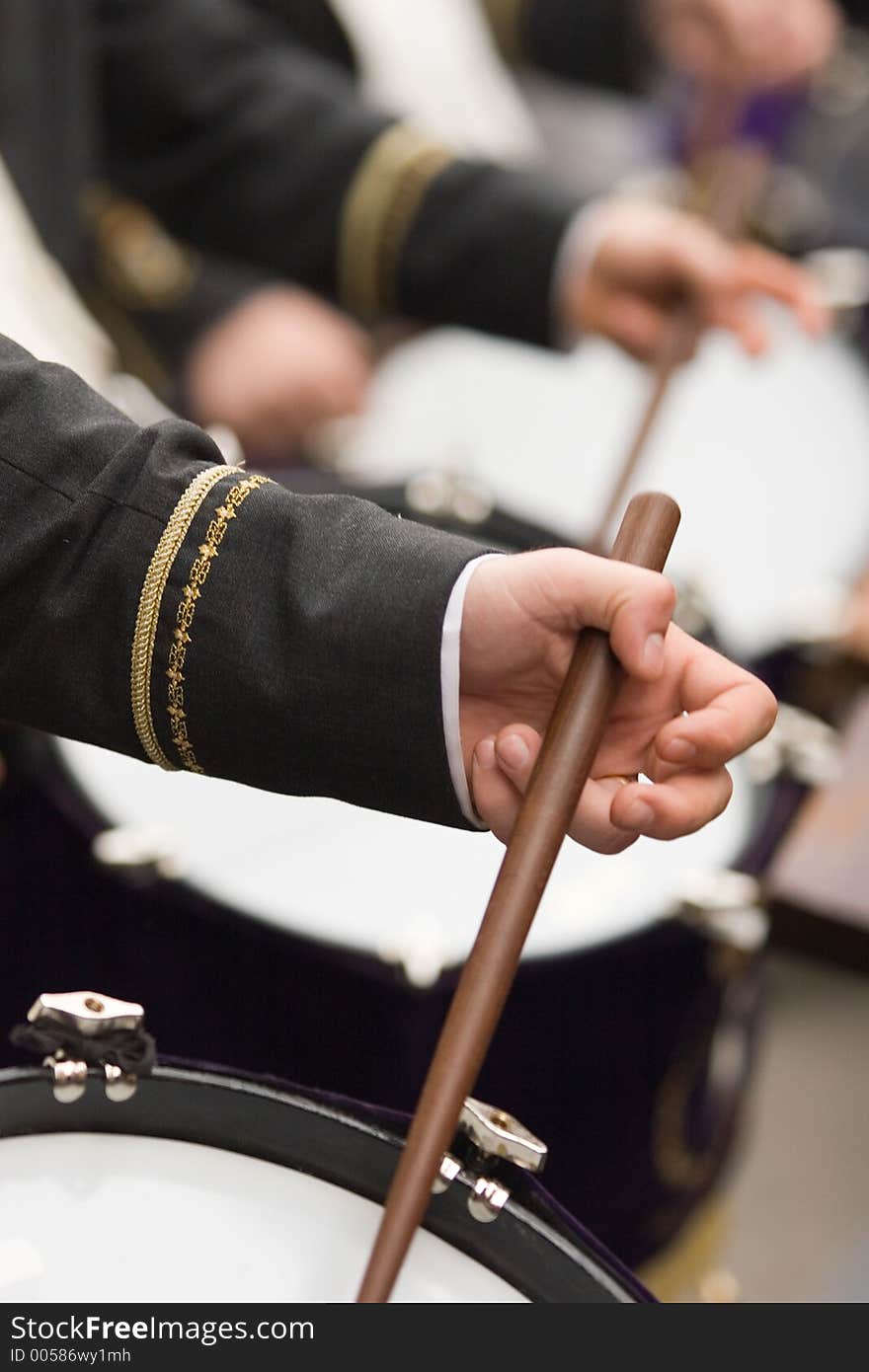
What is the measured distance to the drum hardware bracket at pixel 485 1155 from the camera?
17.8 inches

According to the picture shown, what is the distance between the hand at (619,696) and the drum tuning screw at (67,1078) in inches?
6.2

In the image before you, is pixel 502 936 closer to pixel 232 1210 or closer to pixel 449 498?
pixel 232 1210

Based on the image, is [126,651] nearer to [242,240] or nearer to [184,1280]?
[184,1280]

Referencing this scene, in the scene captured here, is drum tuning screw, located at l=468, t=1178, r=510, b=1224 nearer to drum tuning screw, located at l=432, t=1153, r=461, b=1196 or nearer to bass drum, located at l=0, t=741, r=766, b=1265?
drum tuning screw, located at l=432, t=1153, r=461, b=1196

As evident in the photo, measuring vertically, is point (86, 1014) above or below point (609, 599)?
below

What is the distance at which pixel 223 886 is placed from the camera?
729mm

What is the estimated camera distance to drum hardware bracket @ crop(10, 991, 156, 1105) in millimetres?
462

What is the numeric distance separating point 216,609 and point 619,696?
0.46ft

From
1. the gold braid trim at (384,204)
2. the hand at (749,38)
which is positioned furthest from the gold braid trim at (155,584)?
the hand at (749,38)

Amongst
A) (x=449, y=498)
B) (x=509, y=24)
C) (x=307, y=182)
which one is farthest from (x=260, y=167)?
(x=509, y=24)

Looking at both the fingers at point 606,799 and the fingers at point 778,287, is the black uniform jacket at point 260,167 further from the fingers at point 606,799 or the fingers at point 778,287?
the fingers at point 606,799

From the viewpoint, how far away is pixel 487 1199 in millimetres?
452

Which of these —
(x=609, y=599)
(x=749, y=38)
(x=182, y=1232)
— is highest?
(x=749, y=38)

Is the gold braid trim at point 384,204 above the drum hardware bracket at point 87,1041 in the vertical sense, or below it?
above
